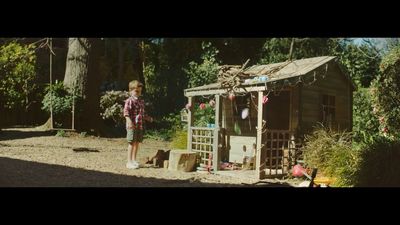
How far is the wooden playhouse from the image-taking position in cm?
686

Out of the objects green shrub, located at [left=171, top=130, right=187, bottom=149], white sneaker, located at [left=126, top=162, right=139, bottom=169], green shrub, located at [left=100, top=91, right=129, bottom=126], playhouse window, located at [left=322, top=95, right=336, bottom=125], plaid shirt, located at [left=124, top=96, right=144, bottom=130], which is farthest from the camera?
green shrub, located at [left=171, top=130, right=187, bottom=149]

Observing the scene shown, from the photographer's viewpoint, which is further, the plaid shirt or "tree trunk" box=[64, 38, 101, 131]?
"tree trunk" box=[64, 38, 101, 131]

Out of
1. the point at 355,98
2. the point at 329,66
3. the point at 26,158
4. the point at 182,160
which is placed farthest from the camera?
the point at 355,98

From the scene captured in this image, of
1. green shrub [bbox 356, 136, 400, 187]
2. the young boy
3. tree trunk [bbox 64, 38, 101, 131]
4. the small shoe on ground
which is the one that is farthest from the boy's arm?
green shrub [bbox 356, 136, 400, 187]

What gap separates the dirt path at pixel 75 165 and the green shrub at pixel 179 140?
739 millimetres

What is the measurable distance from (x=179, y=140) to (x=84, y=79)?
2.01m

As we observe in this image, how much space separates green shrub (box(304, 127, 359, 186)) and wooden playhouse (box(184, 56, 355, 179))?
0.39 m

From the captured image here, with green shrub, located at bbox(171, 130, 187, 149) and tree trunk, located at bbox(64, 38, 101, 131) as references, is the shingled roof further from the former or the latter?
tree trunk, located at bbox(64, 38, 101, 131)

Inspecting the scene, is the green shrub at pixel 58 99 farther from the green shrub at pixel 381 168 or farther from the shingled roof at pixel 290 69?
the green shrub at pixel 381 168

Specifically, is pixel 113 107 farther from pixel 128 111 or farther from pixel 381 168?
pixel 381 168
